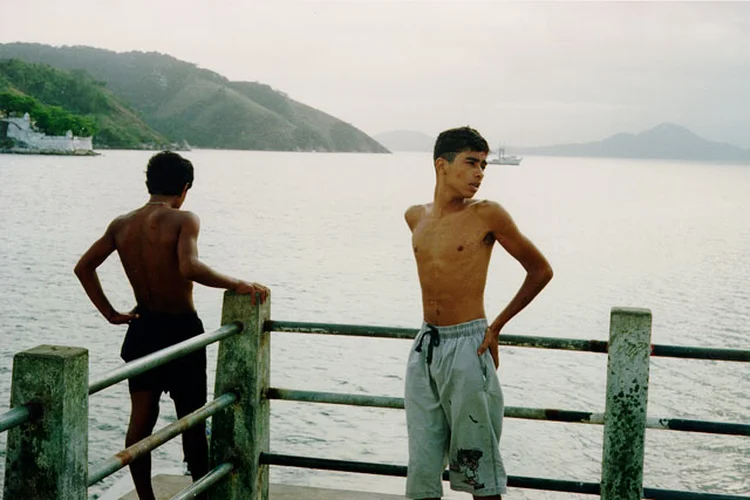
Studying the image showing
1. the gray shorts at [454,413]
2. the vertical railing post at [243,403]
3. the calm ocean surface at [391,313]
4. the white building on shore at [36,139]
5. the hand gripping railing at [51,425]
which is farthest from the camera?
the white building on shore at [36,139]

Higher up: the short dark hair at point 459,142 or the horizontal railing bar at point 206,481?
the short dark hair at point 459,142

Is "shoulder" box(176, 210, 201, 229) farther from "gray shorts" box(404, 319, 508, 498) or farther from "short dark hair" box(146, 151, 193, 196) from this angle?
"gray shorts" box(404, 319, 508, 498)

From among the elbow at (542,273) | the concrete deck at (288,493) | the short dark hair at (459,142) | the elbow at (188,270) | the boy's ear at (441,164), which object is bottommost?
the concrete deck at (288,493)

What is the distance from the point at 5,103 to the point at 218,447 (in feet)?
555

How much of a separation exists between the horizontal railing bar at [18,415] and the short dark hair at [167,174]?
6.16 feet

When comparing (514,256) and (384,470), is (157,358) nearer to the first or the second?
(384,470)

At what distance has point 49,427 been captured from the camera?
2531 mm

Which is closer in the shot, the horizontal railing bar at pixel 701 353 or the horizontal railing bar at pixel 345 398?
the horizontal railing bar at pixel 701 353

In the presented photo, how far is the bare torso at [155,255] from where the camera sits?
4.16 m

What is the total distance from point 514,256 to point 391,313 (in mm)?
25590

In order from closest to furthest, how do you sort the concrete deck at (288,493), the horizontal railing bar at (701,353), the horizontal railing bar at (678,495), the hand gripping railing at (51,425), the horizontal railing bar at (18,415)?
Answer: the horizontal railing bar at (18,415), the hand gripping railing at (51,425), the horizontal railing bar at (701,353), the horizontal railing bar at (678,495), the concrete deck at (288,493)

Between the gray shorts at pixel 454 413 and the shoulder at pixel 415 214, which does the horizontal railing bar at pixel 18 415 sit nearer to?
the gray shorts at pixel 454 413

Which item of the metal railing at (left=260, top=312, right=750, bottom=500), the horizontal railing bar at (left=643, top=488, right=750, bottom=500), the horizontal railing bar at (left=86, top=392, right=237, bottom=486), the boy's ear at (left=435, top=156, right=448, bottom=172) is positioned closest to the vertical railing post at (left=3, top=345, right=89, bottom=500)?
the horizontal railing bar at (left=86, top=392, right=237, bottom=486)

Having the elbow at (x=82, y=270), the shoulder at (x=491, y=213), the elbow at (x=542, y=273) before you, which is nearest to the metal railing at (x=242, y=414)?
the elbow at (x=542, y=273)
